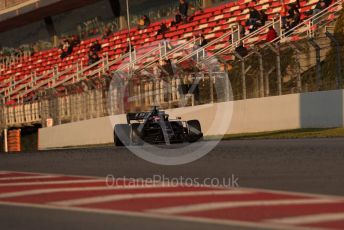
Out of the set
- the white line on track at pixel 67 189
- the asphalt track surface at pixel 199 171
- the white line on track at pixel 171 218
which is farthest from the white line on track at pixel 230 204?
the white line on track at pixel 67 189

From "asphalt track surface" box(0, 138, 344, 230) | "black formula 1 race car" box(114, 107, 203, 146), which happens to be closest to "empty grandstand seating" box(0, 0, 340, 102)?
"black formula 1 race car" box(114, 107, 203, 146)

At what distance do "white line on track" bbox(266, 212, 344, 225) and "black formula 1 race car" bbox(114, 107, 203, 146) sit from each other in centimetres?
1116

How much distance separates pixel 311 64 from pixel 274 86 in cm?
151

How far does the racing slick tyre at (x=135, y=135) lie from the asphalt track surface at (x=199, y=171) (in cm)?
236

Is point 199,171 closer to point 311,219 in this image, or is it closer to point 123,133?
point 311,219

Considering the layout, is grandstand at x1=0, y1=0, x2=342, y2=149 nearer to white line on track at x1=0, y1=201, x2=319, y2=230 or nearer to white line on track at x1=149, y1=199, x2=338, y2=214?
white line on track at x1=149, y1=199, x2=338, y2=214

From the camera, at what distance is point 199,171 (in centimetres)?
989

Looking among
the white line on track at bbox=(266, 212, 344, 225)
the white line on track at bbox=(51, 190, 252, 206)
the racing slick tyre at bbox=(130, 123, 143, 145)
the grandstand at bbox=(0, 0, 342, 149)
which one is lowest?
the white line on track at bbox=(266, 212, 344, 225)

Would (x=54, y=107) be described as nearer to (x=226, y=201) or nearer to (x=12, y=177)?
(x=12, y=177)

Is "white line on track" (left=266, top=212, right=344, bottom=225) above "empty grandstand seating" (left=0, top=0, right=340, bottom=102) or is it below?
below

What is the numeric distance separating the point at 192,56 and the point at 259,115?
203 inches

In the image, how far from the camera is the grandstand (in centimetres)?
2120

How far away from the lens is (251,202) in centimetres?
655

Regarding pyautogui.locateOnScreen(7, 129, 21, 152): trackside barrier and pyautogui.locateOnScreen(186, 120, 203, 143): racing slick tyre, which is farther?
pyautogui.locateOnScreen(7, 129, 21, 152): trackside barrier
